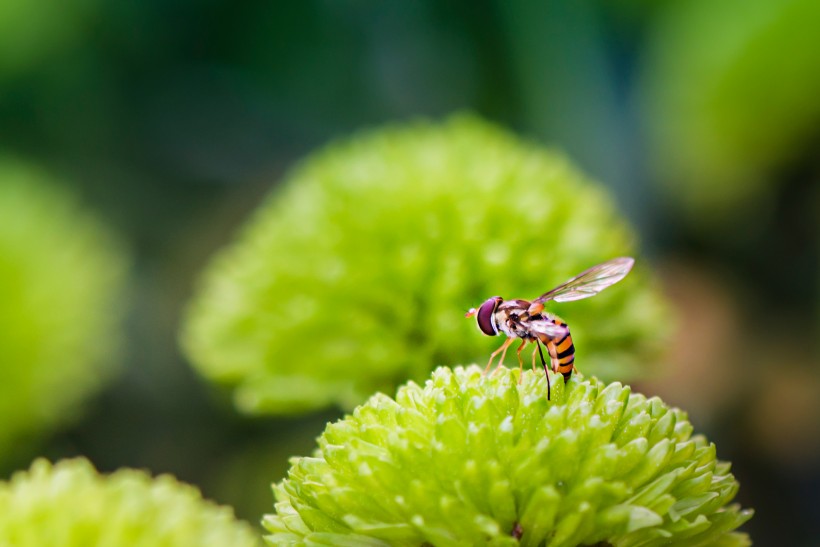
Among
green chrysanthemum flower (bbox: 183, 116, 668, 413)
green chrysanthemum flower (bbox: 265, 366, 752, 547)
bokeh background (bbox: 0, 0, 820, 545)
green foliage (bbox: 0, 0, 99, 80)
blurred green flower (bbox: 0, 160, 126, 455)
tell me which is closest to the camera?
green chrysanthemum flower (bbox: 265, 366, 752, 547)

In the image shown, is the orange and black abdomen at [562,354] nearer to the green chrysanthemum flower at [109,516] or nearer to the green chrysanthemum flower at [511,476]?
A: the green chrysanthemum flower at [511,476]

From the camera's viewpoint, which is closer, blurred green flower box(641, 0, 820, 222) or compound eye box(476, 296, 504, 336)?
compound eye box(476, 296, 504, 336)

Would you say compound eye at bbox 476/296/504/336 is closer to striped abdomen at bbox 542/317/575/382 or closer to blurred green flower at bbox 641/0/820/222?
striped abdomen at bbox 542/317/575/382

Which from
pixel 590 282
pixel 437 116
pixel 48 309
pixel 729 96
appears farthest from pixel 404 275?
pixel 437 116

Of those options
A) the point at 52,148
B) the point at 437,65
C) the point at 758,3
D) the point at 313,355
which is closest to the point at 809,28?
the point at 758,3

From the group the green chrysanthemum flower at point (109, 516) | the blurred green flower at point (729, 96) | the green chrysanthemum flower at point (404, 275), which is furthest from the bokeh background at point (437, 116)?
the green chrysanthemum flower at point (109, 516)

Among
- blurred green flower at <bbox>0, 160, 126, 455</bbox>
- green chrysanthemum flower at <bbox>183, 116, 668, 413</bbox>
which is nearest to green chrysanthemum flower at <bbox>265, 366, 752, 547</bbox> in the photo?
green chrysanthemum flower at <bbox>183, 116, 668, 413</bbox>
